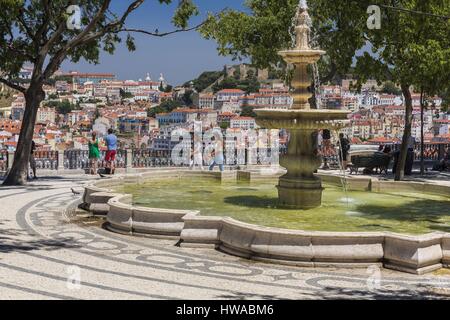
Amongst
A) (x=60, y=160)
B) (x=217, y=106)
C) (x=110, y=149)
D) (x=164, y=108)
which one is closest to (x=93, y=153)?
(x=110, y=149)

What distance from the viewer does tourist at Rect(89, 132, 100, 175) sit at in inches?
709

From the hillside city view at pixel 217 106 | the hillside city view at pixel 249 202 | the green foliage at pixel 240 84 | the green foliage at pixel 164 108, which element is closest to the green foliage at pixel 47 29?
the hillside city view at pixel 249 202

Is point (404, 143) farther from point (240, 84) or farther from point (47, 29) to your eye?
point (240, 84)

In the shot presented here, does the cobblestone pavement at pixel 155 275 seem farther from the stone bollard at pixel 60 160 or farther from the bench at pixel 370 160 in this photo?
the stone bollard at pixel 60 160

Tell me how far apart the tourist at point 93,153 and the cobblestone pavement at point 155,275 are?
9200mm

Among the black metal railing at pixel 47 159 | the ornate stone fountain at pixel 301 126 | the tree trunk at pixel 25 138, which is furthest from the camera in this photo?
the black metal railing at pixel 47 159

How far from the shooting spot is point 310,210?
1019 cm

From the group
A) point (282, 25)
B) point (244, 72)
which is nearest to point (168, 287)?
point (282, 25)

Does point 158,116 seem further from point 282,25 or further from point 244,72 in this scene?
point 282,25

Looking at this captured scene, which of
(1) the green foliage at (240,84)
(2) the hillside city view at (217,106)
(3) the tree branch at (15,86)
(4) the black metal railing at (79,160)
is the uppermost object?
(1) the green foliage at (240,84)

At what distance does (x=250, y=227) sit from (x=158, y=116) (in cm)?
14468

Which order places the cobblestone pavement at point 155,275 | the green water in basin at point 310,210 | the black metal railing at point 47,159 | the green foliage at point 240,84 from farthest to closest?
the green foliage at point 240,84 → the black metal railing at point 47,159 → the green water in basin at point 310,210 → the cobblestone pavement at point 155,275

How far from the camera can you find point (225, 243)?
25.3 ft

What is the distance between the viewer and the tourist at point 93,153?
59.1 feet
